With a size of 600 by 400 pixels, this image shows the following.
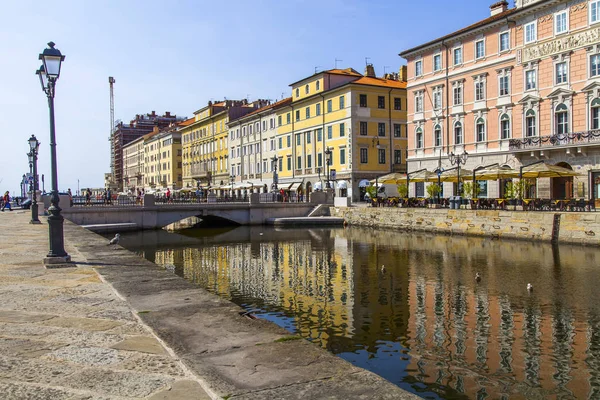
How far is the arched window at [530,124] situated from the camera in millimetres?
39188

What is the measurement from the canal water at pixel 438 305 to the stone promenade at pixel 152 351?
13.5ft

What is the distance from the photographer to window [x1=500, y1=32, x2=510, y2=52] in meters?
41.2

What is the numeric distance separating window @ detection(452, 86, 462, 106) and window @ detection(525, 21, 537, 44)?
728 cm

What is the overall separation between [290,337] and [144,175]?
432 ft

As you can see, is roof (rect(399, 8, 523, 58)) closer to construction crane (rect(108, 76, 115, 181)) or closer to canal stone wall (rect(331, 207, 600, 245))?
canal stone wall (rect(331, 207, 600, 245))

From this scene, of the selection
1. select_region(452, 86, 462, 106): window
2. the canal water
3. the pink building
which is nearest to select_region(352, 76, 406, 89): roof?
the pink building

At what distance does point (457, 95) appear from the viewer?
45906 millimetres

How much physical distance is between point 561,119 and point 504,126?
4774 millimetres

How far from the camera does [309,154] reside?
64.6 meters

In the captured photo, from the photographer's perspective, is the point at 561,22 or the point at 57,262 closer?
the point at 57,262

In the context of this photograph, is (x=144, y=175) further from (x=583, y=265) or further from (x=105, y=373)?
(x=105, y=373)

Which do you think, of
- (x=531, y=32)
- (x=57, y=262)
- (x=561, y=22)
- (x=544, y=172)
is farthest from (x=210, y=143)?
(x=57, y=262)

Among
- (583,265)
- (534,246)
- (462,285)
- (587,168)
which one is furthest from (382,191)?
(462,285)

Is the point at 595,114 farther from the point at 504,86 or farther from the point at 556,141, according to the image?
the point at 504,86
